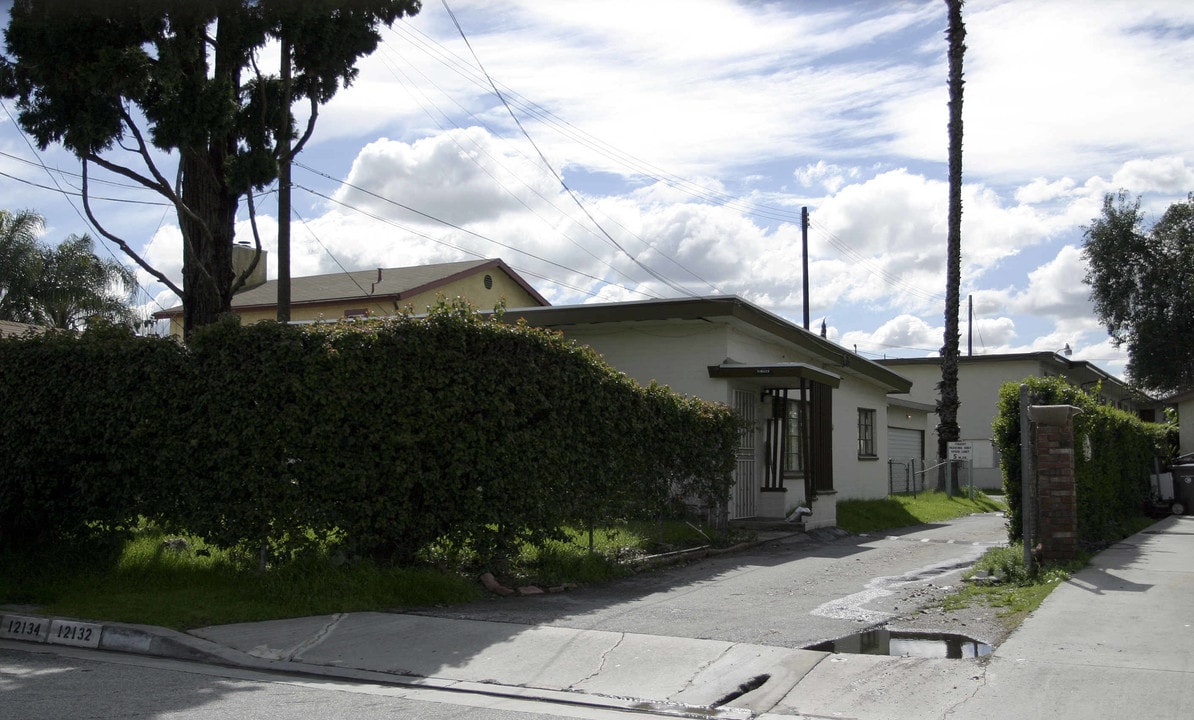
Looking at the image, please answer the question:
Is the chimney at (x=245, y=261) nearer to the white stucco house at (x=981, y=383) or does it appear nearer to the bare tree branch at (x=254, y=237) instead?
the bare tree branch at (x=254, y=237)

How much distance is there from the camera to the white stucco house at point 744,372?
17.1 metres

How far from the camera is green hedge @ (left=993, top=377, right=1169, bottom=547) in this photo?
40.4 feet

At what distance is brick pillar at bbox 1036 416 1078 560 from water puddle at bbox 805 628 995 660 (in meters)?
3.64

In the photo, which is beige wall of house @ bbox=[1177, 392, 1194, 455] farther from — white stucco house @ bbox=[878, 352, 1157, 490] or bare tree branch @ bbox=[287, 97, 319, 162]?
bare tree branch @ bbox=[287, 97, 319, 162]

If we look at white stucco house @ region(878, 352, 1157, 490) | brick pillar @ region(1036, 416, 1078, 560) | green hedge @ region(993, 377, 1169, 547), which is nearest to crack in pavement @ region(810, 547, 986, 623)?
green hedge @ region(993, 377, 1169, 547)

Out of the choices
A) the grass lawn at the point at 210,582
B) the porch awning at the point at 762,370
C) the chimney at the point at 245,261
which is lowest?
the grass lawn at the point at 210,582

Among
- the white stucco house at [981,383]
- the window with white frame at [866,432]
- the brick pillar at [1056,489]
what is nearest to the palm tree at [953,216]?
the window with white frame at [866,432]

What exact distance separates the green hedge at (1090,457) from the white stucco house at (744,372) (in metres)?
4.49

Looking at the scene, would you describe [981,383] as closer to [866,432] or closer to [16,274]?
[866,432]

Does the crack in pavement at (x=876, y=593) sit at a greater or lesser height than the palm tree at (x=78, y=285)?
lesser

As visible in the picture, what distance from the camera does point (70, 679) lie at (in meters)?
7.05

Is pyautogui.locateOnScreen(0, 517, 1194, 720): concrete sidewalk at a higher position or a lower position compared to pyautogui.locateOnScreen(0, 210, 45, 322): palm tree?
lower

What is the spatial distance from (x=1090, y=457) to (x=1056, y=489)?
2.08m

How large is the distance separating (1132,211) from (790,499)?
1183 inches
